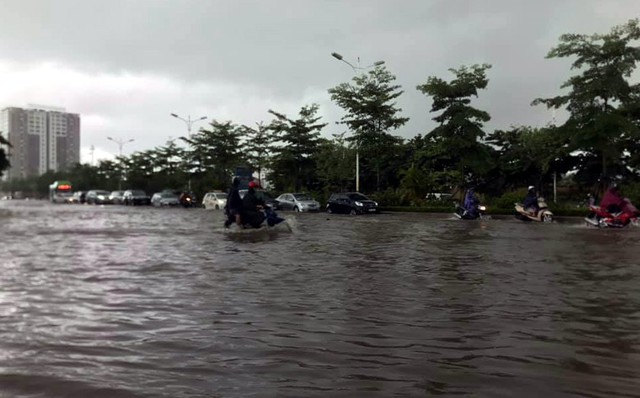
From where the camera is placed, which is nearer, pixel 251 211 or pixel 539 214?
pixel 251 211

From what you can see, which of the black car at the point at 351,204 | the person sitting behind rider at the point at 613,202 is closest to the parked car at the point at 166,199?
the black car at the point at 351,204

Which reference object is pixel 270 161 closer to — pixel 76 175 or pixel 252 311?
pixel 252 311

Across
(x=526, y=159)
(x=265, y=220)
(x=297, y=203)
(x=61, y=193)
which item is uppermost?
(x=526, y=159)

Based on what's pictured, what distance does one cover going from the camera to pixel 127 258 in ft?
37.2

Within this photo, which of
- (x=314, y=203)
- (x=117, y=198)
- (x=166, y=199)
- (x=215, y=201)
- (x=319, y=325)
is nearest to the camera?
(x=319, y=325)

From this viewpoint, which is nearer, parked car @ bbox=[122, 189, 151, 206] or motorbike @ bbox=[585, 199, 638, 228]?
motorbike @ bbox=[585, 199, 638, 228]

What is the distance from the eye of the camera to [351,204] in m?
34.0

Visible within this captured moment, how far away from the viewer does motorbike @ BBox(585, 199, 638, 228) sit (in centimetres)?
1948

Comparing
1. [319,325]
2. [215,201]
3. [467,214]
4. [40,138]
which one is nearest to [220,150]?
[215,201]

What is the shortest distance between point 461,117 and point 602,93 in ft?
27.2

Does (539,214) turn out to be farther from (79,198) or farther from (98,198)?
(79,198)

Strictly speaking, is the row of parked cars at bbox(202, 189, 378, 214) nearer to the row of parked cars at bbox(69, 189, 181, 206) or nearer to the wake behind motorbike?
the wake behind motorbike

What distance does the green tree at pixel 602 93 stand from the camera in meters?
28.3

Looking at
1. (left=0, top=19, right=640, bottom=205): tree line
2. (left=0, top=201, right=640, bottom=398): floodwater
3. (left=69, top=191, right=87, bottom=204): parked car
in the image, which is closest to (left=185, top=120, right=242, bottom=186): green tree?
(left=0, top=19, right=640, bottom=205): tree line
